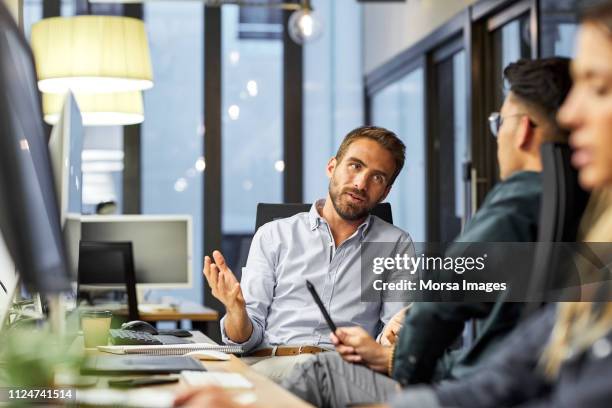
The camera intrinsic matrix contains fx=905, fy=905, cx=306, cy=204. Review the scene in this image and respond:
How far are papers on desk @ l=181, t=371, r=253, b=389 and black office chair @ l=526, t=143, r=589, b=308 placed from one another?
0.55 metres

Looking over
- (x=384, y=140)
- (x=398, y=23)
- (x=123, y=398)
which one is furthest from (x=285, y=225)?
(x=398, y=23)

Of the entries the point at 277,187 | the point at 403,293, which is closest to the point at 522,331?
the point at 403,293

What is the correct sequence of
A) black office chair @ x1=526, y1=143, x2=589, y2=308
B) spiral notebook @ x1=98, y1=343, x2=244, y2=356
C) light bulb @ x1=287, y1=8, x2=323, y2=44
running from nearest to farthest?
black office chair @ x1=526, y1=143, x2=589, y2=308 < spiral notebook @ x1=98, y1=343, x2=244, y2=356 < light bulb @ x1=287, y1=8, x2=323, y2=44

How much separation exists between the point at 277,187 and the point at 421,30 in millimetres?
1808

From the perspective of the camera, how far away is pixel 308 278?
9.29 feet

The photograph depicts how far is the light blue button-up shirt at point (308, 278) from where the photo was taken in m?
2.76

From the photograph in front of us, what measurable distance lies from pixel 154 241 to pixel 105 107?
0.88 metres

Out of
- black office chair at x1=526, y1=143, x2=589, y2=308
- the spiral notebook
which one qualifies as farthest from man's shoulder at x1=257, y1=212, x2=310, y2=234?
black office chair at x1=526, y1=143, x2=589, y2=308

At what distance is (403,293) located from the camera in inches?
106

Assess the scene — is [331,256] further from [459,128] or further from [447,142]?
[447,142]

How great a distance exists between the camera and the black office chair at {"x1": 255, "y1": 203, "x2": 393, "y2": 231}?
3062mm

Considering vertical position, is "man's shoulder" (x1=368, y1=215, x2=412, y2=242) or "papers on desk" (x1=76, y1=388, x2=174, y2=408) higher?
"man's shoulder" (x1=368, y1=215, x2=412, y2=242)

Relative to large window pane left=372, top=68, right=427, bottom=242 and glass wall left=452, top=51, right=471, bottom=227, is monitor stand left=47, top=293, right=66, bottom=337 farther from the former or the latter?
large window pane left=372, top=68, right=427, bottom=242

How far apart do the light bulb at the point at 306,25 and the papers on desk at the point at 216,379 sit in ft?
14.0
